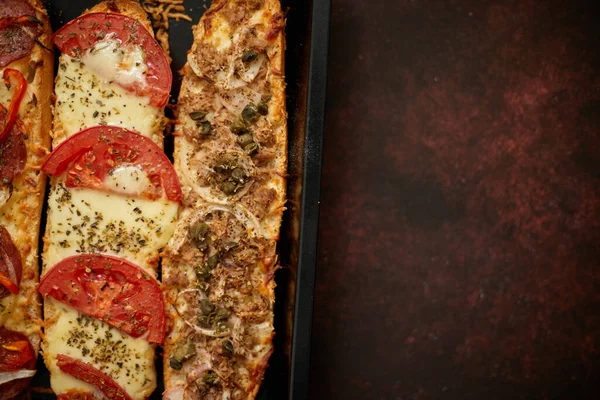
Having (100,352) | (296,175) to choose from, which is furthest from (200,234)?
(100,352)

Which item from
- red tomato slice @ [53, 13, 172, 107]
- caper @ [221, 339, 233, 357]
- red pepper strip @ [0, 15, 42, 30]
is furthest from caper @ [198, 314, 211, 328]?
red pepper strip @ [0, 15, 42, 30]

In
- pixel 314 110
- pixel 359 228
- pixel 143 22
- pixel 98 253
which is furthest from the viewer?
pixel 359 228

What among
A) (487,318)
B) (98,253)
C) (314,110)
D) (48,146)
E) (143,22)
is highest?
(143,22)

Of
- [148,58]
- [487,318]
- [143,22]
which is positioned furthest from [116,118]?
[487,318]

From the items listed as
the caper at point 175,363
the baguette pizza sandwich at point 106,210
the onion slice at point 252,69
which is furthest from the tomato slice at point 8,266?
the onion slice at point 252,69

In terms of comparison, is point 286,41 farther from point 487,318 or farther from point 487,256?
point 487,318

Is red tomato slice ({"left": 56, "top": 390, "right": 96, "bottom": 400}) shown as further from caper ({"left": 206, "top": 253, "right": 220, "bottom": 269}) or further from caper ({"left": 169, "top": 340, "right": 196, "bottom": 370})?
caper ({"left": 206, "top": 253, "right": 220, "bottom": 269})

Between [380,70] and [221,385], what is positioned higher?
[380,70]

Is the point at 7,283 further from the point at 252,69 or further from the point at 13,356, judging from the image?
the point at 252,69
